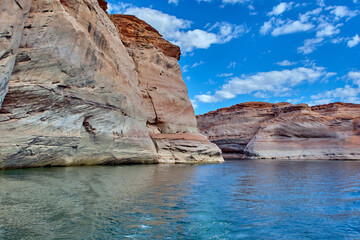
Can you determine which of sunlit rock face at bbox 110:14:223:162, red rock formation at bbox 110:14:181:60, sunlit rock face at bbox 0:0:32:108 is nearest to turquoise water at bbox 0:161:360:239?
sunlit rock face at bbox 0:0:32:108

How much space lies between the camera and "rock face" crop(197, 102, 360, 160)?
34.0 metres

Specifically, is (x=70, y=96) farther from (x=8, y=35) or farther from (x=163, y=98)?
(x=163, y=98)

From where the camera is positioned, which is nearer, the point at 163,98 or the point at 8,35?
the point at 8,35

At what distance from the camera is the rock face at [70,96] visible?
993 centimetres

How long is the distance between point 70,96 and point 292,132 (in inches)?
1297

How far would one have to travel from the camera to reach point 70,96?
1166 centimetres

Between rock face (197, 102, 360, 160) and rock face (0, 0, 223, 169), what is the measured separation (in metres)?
24.4

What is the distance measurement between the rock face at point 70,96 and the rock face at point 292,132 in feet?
80.2

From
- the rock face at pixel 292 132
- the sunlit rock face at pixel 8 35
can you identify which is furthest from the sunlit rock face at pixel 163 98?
the rock face at pixel 292 132

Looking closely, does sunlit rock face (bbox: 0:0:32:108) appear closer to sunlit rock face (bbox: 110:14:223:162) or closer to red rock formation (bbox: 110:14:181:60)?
sunlit rock face (bbox: 110:14:223:162)

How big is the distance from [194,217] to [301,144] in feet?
117

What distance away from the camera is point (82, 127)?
1273 cm

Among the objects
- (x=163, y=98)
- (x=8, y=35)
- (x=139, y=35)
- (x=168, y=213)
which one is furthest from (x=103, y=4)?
(x=168, y=213)

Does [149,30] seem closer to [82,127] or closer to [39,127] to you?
[82,127]
